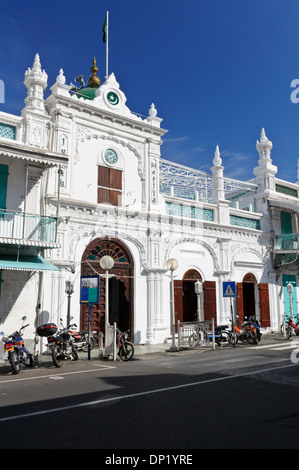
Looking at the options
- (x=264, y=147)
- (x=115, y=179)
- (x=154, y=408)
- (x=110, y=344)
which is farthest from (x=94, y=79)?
(x=154, y=408)

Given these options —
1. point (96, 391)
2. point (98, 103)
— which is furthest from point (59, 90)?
point (96, 391)

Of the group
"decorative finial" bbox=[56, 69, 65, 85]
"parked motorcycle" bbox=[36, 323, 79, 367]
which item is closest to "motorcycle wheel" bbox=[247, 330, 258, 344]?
"parked motorcycle" bbox=[36, 323, 79, 367]

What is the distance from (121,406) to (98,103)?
46.0 feet

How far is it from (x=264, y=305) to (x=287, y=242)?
4.04m

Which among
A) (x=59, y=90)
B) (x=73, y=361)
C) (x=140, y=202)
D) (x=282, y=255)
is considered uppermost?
(x=59, y=90)

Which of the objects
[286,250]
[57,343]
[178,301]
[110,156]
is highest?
[110,156]

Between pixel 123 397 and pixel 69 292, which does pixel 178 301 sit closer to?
pixel 69 292

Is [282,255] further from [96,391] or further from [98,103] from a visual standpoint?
[96,391]

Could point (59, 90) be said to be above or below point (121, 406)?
above

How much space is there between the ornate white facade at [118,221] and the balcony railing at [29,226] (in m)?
0.04

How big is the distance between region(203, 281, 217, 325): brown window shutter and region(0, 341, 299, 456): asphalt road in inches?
345

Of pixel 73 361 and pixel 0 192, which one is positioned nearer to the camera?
pixel 73 361

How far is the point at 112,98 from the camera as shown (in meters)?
17.9
